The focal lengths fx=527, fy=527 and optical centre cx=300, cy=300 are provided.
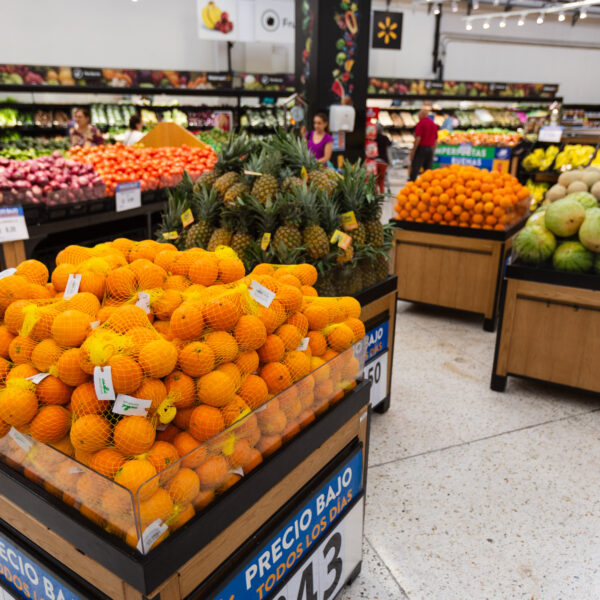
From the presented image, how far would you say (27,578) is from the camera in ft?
4.36

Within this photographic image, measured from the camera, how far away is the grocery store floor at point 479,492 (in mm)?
1944

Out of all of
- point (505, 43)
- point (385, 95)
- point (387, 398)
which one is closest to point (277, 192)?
point (387, 398)

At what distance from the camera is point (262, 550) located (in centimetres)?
132

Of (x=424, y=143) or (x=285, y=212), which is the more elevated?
(x=285, y=212)

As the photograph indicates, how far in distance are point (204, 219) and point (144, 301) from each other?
1311 mm

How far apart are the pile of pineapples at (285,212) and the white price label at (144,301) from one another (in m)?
0.94

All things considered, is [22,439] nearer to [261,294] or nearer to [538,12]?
[261,294]

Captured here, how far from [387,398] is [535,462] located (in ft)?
2.68

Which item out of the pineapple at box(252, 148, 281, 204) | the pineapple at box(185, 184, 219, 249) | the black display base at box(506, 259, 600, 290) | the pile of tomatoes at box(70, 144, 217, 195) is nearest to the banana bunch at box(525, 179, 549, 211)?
the pile of tomatoes at box(70, 144, 217, 195)

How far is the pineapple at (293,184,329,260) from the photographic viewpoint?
241 centimetres

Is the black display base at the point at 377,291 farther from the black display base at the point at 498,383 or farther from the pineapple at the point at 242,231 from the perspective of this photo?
the black display base at the point at 498,383

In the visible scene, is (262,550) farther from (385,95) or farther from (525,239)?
(385,95)

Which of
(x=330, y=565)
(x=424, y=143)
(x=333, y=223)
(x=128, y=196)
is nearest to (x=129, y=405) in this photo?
(x=330, y=565)

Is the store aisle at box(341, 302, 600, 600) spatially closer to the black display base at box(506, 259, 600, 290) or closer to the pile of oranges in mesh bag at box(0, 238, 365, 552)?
the black display base at box(506, 259, 600, 290)
